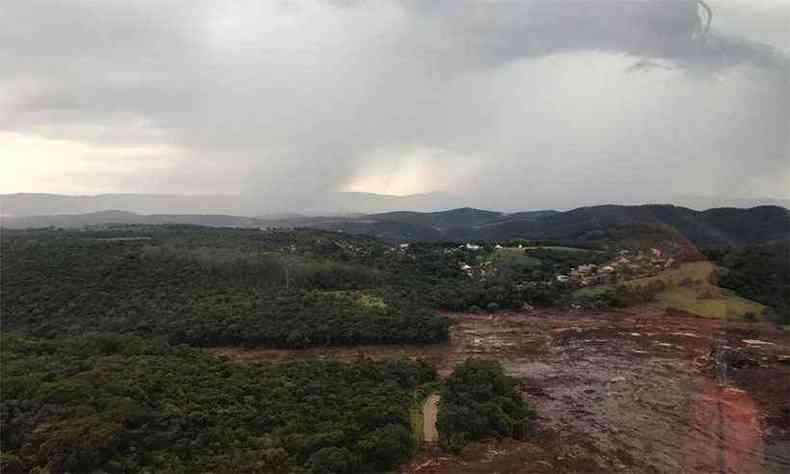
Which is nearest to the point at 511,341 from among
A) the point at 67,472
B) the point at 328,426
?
the point at 328,426

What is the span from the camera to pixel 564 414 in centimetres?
1073

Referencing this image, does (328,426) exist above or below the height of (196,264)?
below

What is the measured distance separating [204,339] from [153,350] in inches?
126

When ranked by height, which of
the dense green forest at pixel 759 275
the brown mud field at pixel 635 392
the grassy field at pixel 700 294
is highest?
the dense green forest at pixel 759 275

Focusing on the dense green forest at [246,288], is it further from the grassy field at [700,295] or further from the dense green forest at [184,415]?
the grassy field at [700,295]

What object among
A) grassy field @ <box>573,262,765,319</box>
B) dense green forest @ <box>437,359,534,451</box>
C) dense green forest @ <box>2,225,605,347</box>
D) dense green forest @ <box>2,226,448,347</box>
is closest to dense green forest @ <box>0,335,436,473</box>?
dense green forest @ <box>437,359,534,451</box>

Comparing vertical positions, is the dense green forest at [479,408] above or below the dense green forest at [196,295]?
below

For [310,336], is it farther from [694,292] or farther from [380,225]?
[380,225]

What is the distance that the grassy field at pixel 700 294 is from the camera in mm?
10461

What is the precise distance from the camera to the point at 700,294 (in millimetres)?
12898

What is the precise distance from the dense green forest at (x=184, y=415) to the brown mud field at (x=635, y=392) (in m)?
1.42

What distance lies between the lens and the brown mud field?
8242mm

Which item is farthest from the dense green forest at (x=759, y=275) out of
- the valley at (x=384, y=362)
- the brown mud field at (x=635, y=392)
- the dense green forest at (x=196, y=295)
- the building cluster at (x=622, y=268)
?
the dense green forest at (x=196, y=295)

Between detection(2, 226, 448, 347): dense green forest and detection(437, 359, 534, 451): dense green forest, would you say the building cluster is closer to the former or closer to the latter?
detection(437, 359, 534, 451): dense green forest
